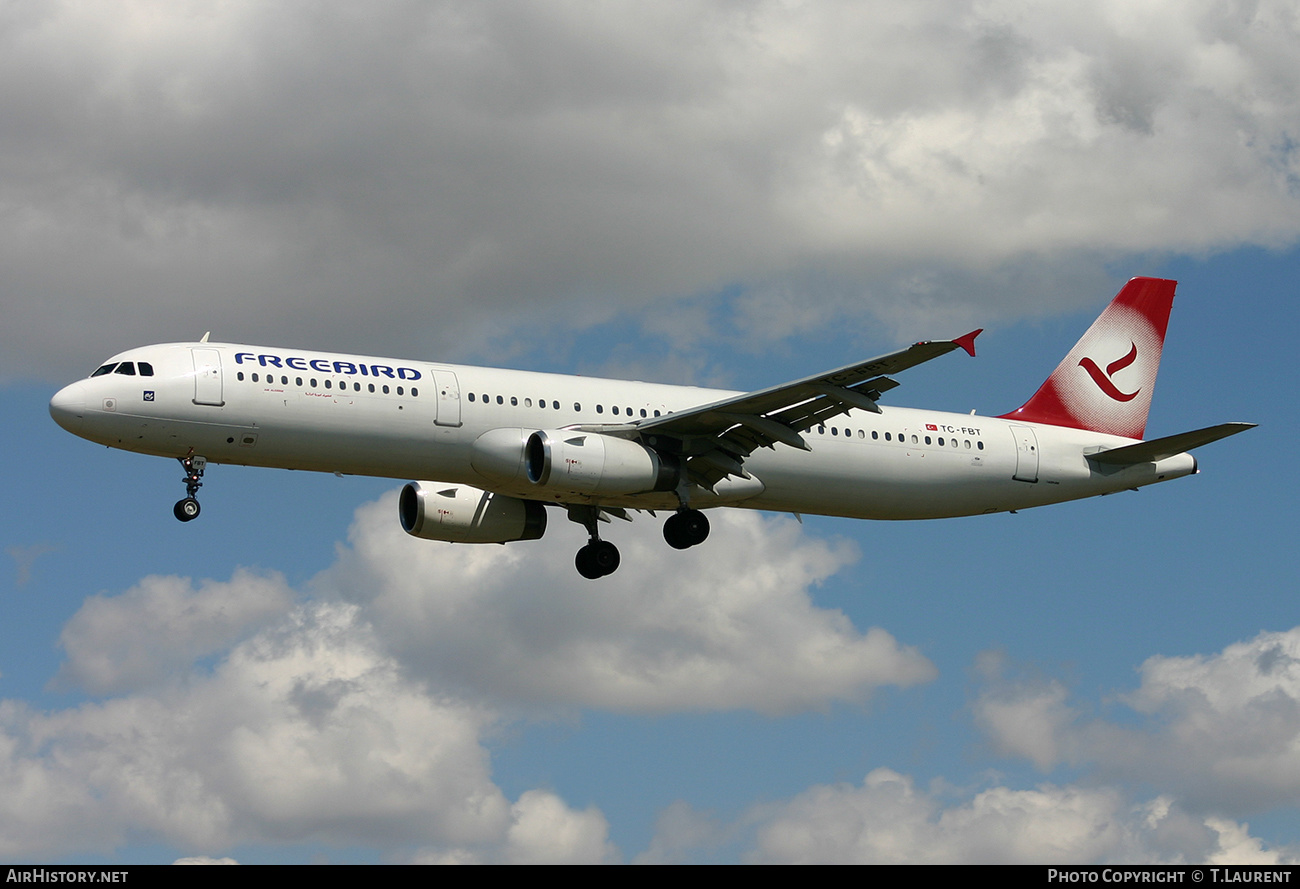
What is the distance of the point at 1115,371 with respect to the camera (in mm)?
49625

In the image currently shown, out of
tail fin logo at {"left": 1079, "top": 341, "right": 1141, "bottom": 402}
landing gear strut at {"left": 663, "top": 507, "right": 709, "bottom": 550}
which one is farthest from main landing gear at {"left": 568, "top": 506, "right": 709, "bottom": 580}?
tail fin logo at {"left": 1079, "top": 341, "right": 1141, "bottom": 402}

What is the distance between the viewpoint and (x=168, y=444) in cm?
3656

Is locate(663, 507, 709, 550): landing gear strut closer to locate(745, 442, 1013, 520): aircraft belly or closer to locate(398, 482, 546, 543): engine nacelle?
locate(745, 442, 1013, 520): aircraft belly

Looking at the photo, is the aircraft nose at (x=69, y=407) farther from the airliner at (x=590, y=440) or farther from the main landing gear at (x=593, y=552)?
the main landing gear at (x=593, y=552)

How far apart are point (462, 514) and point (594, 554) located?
13.1ft

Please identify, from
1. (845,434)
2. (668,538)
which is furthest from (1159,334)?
(668,538)

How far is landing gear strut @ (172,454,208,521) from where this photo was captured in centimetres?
3703

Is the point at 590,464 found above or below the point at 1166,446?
below

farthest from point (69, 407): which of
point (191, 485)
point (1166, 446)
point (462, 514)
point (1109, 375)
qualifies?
point (1109, 375)

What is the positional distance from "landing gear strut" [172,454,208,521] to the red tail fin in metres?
24.4

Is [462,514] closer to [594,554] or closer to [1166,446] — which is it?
[594,554]
